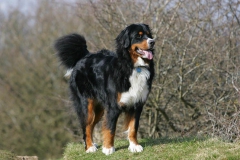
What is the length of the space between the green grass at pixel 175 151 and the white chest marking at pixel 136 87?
0.82 meters

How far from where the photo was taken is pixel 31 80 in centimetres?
2066

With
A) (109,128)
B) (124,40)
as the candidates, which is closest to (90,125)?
(109,128)

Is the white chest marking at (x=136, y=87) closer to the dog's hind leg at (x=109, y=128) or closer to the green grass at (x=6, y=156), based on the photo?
the dog's hind leg at (x=109, y=128)

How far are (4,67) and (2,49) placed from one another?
0.85 m

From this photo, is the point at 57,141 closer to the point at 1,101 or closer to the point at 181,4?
the point at 1,101

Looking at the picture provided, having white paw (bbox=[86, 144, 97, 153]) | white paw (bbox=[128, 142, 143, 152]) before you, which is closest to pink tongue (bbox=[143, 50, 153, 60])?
white paw (bbox=[128, 142, 143, 152])

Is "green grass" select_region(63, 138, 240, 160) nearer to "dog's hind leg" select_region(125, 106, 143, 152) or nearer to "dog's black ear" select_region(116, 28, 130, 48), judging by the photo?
"dog's hind leg" select_region(125, 106, 143, 152)

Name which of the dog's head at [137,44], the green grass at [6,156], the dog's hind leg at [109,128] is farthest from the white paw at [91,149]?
the dog's head at [137,44]

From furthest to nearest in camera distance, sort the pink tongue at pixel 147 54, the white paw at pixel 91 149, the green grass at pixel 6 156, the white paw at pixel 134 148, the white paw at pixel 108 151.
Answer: the green grass at pixel 6 156, the white paw at pixel 91 149, the white paw at pixel 108 151, the white paw at pixel 134 148, the pink tongue at pixel 147 54

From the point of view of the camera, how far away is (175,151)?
6.57 m

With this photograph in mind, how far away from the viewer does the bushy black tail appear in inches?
327

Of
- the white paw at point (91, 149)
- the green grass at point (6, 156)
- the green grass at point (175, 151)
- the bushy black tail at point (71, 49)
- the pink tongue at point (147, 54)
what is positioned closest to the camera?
the green grass at point (175, 151)

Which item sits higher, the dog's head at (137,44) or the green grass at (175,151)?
the dog's head at (137,44)

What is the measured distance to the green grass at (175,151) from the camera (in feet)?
20.1
